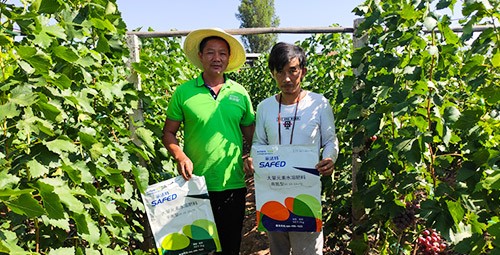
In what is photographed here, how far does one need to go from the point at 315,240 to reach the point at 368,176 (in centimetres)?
58

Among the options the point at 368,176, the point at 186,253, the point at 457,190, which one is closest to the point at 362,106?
the point at 368,176

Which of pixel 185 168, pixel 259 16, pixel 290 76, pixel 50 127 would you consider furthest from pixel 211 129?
pixel 259 16

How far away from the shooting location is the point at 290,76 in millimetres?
2174

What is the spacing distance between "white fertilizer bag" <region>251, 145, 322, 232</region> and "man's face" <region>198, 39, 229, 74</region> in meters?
0.53

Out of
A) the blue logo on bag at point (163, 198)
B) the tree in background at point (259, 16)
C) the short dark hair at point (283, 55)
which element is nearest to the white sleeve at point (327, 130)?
the short dark hair at point (283, 55)

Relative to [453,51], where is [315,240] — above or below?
below

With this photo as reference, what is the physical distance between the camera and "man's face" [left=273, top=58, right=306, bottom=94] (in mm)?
2158

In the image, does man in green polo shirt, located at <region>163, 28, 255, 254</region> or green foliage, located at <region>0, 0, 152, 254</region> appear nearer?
green foliage, located at <region>0, 0, 152, 254</region>

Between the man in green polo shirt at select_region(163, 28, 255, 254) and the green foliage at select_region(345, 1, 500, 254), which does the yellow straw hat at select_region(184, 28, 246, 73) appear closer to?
the man in green polo shirt at select_region(163, 28, 255, 254)

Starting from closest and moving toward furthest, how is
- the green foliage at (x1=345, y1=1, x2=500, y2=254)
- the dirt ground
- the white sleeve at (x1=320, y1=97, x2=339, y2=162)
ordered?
the green foliage at (x1=345, y1=1, x2=500, y2=254) → the white sleeve at (x1=320, y1=97, x2=339, y2=162) → the dirt ground

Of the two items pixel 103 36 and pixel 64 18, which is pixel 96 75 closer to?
pixel 103 36

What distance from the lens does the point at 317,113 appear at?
2215 mm

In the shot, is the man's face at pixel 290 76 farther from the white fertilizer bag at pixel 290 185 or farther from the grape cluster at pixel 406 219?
the grape cluster at pixel 406 219

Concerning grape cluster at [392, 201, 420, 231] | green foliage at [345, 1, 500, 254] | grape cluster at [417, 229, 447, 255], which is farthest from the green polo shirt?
grape cluster at [417, 229, 447, 255]
